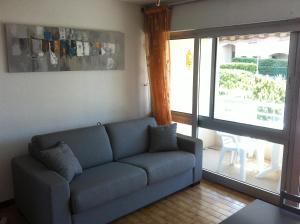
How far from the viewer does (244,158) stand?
11.9ft

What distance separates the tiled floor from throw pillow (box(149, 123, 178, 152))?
0.58m

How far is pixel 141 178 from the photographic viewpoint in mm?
2887

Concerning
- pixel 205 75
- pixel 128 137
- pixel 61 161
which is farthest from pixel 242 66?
pixel 61 161

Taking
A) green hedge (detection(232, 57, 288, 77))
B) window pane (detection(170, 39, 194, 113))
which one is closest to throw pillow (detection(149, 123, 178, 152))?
window pane (detection(170, 39, 194, 113))

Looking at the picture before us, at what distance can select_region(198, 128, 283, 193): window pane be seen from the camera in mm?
3318

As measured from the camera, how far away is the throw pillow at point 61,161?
261 centimetres

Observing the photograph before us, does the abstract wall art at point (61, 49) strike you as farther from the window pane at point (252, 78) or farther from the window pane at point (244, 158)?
the window pane at point (244, 158)

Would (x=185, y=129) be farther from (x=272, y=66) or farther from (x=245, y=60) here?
(x=272, y=66)

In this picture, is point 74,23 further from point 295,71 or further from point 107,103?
point 295,71

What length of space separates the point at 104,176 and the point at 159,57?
200cm

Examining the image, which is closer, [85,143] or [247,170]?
[85,143]

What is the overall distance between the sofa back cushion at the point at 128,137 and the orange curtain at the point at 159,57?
543mm

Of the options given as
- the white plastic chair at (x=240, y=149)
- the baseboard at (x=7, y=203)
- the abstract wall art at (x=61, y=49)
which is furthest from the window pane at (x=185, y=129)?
the baseboard at (x=7, y=203)

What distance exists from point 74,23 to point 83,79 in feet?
2.24
